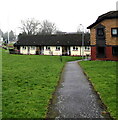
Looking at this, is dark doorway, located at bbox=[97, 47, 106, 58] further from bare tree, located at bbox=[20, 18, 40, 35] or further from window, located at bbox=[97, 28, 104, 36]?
bare tree, located at bbox=[20, 18, 40, 35]

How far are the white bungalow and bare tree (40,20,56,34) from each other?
34.6m

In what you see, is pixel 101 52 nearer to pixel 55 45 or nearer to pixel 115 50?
pixel 115 50

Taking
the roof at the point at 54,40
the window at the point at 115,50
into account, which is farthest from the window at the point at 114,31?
the roof at the point at 54,40

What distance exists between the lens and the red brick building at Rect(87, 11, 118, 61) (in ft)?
83.4

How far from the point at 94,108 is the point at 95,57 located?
2097cm

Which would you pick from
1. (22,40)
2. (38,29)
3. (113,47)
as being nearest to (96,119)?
(113,47)

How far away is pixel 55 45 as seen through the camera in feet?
138

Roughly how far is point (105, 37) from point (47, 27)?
5995 centimetres

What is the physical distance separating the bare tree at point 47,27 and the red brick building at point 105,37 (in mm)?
56145

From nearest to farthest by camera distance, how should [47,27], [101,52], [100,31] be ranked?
[100,31], [101,52], [47,27]

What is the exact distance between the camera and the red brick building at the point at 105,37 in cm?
2542

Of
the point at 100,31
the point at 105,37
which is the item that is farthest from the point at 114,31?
the point at 100,31

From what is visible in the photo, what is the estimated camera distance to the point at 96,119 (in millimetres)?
5961

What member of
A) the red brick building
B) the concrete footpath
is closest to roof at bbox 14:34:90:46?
the red brick building
